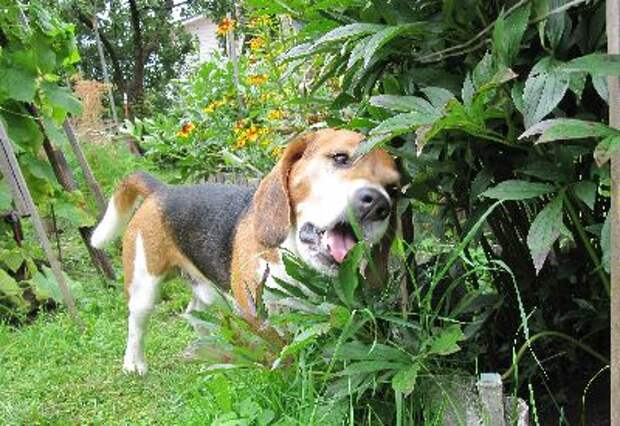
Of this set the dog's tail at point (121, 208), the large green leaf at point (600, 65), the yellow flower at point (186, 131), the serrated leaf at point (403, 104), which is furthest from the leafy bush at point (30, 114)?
the large green leaf at point (600, 65)

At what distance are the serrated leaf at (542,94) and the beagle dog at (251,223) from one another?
878 mm

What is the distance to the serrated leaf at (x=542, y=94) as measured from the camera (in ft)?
5.39

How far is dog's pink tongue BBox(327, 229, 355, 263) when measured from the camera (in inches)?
114

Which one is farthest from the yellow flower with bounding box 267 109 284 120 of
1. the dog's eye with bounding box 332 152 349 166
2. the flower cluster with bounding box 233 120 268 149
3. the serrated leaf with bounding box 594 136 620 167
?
the serrated leaf with bounding box 594 136 620 167

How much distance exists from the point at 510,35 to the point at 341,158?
127 centimetres

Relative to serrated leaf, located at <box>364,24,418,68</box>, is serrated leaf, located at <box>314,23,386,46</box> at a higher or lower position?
higher

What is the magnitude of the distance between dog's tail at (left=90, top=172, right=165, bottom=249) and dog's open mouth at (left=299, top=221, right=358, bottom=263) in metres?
2.06

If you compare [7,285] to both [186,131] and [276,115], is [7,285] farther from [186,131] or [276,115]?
[186,131]

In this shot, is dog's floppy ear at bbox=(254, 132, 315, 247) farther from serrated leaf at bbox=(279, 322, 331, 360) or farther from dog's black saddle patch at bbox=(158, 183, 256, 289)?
serrated leaf at bbox=(279, 322, 331, 360)

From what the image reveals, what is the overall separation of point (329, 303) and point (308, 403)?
34 centimetres

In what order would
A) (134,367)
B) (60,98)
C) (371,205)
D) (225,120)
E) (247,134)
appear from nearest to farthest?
(371,205)
(134,367)
(60,98)
(247,134)
(225,120)

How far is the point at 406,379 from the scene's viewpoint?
2.21 meters

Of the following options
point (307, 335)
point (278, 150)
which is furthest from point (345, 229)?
point (278, 150)

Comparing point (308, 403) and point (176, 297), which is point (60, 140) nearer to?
point (176, 297)
